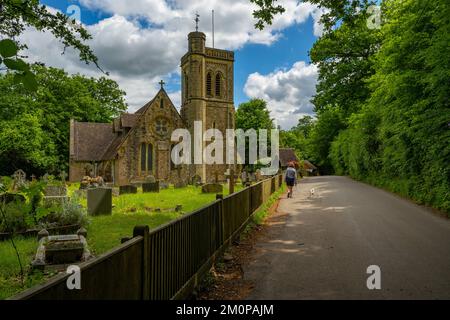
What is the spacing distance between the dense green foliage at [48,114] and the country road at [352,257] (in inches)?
1275

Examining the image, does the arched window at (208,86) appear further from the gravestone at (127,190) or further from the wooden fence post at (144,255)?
the wooden fence post at (144,255)

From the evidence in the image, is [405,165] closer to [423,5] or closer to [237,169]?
[423,5]

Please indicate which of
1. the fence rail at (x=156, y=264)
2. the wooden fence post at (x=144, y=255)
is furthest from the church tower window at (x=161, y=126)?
the wooden fence post at (x=144, y=255)

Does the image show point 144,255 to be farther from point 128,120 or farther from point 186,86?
point 186,86

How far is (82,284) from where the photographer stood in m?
2.60

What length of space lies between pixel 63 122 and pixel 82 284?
47765 mm

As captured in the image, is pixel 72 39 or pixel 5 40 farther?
pixel 72 39

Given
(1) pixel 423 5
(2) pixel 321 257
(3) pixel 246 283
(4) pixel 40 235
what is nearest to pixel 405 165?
(1) pixel 423 5

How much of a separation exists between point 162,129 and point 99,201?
26.4 meters

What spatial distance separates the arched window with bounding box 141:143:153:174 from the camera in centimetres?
3834

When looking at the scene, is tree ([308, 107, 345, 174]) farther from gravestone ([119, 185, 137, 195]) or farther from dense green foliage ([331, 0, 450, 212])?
gravestone ([119, 185, 137, 195])

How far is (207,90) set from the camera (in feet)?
146

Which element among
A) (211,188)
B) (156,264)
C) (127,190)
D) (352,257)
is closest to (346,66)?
(211,188)

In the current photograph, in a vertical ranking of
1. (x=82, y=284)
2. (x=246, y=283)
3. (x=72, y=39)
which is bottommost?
(x=246, y=283)
